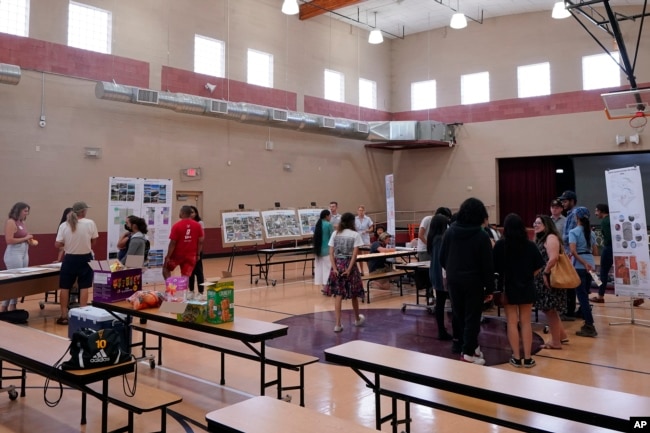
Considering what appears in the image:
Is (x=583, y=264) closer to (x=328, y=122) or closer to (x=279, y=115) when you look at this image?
(x=279, y=115)

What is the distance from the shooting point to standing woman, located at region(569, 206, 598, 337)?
558 centimetres

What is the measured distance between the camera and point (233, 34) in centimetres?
1384

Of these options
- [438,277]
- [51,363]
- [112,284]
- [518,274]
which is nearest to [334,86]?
[438,277]

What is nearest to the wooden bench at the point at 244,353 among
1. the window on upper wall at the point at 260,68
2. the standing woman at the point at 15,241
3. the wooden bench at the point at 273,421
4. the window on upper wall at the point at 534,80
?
the wooden bench at the point at 273,421

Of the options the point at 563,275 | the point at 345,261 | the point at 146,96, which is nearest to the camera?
the point at 563,275

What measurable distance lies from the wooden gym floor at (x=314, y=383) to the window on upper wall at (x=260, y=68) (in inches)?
381

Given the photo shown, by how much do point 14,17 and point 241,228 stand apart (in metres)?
6.62

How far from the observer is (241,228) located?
11305mm

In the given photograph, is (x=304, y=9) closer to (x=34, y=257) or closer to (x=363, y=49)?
(x=363, y=49)

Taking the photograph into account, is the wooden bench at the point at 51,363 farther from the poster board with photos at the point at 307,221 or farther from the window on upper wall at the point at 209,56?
the window on upper wall at the point at 209,56

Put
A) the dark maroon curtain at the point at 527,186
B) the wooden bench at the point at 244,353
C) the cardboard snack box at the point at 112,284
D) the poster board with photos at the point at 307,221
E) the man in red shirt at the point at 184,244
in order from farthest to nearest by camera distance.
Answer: the dark maroon curtain at the point at 527,186, the poster board with photos at the point at 307,221, the man in red shirt at the point at 184,244, the cardboard snack box at the point at 112,284, the wooden bench at the point at 244,353

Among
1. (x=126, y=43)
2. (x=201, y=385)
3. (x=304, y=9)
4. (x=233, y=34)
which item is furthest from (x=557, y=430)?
(x=304, y=9)

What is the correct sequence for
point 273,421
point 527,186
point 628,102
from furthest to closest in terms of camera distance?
point 527,186 < point 628,102 < point 273,421

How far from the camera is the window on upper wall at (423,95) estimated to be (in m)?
17.8
